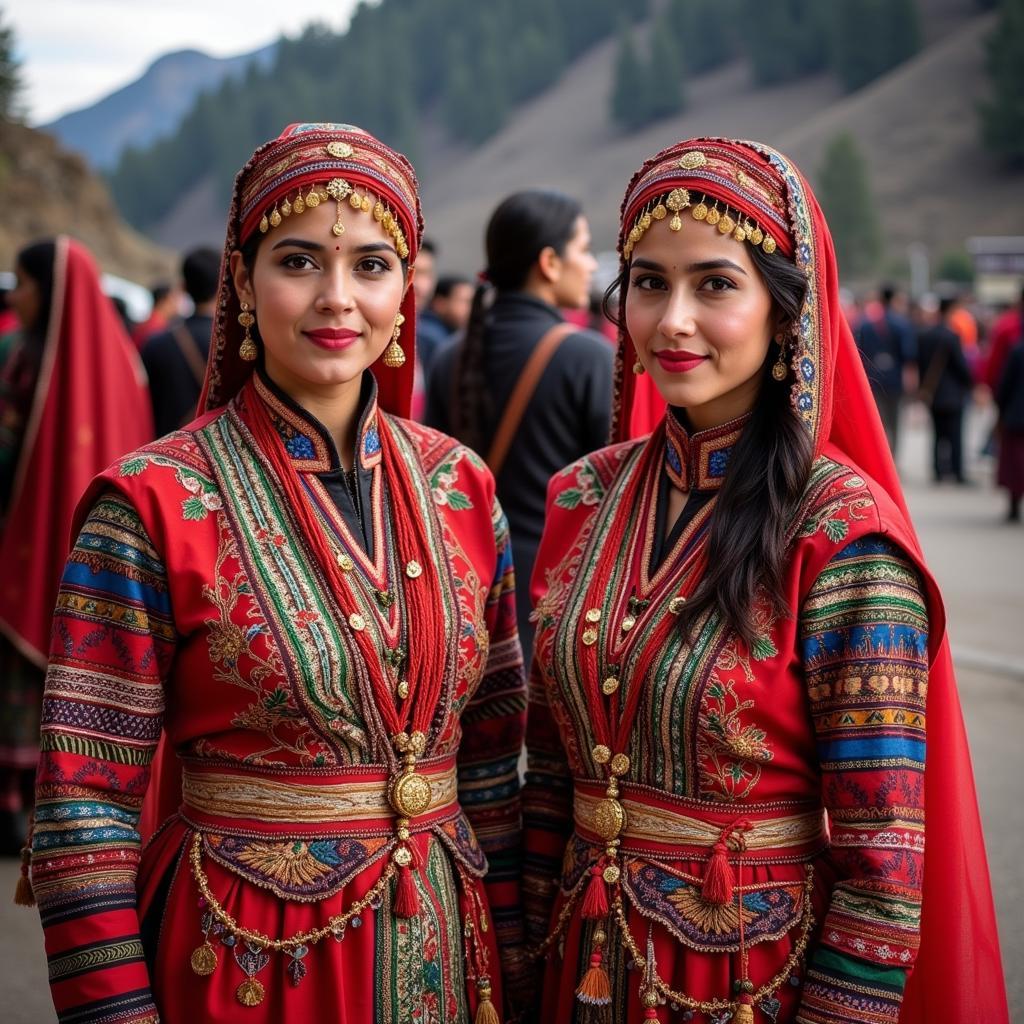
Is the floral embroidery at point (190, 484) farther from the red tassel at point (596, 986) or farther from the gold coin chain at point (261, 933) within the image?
the red tassel at point (596, 986)

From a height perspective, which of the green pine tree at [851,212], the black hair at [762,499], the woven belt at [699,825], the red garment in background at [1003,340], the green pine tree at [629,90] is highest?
the green pine tree at [629,90]

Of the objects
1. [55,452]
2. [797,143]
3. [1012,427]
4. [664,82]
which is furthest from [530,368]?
[664,82]

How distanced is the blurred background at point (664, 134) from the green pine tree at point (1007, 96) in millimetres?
136

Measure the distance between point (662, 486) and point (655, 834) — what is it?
60 centimetres

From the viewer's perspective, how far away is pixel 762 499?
2.07m

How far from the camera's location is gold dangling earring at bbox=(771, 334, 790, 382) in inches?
83.7

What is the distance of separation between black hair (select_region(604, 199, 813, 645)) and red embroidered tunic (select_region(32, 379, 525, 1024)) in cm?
46

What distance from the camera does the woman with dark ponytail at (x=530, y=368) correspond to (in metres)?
4.36

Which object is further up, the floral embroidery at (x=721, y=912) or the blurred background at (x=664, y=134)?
the blurred background at (x=664, y=134)

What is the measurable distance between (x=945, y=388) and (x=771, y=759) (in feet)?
39.1

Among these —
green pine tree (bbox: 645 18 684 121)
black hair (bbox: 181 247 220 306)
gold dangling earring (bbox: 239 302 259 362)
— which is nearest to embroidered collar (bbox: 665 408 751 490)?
gold dangling earring (bbox: 239 302 259 362)

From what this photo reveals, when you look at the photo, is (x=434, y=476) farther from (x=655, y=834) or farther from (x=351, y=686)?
(x=655, y=834)

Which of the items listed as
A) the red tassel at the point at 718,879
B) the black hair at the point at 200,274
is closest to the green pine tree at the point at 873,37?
the black hair at the point at 200,274

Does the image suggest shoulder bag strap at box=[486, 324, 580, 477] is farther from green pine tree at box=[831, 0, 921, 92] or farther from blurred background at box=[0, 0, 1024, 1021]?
green pine tree at box=[831, 0, 921, 92]
